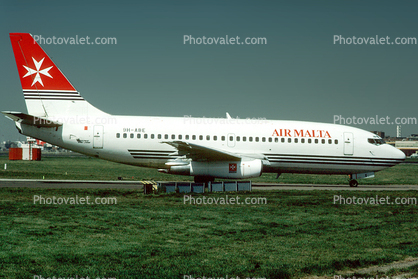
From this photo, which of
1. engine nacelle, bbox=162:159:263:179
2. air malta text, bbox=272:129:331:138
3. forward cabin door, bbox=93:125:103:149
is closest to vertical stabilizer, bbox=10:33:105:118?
forward cabin door, bbox=93:125:103:149

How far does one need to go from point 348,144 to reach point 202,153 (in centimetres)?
997

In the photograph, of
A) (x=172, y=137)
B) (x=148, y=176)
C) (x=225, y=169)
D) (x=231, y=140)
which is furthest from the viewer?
(x=148, y=176)

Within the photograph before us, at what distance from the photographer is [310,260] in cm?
834

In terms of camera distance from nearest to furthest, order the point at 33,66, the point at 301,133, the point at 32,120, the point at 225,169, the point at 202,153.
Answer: the point at 202,153 < the point at 225,169 < the point at 32,120 < the point at 33,66 < the point at 301,133

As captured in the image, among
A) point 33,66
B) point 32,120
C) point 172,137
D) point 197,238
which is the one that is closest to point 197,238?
point 197,238

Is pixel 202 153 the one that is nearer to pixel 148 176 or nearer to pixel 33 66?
pixel 33 66

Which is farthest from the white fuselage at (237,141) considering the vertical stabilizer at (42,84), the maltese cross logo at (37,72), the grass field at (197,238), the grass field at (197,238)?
the grass field at (197,238)

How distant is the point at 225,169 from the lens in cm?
2338

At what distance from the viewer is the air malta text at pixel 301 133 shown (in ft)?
83.7

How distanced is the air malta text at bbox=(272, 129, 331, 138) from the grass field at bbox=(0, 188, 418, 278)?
9.11m

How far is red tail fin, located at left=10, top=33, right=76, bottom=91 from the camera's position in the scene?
962 inches

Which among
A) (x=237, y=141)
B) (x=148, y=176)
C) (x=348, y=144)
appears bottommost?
(x=148, y=176)

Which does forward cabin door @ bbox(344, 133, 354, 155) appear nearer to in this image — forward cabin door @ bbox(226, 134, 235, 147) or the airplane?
the airplane

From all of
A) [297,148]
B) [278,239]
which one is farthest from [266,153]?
[278,239]
